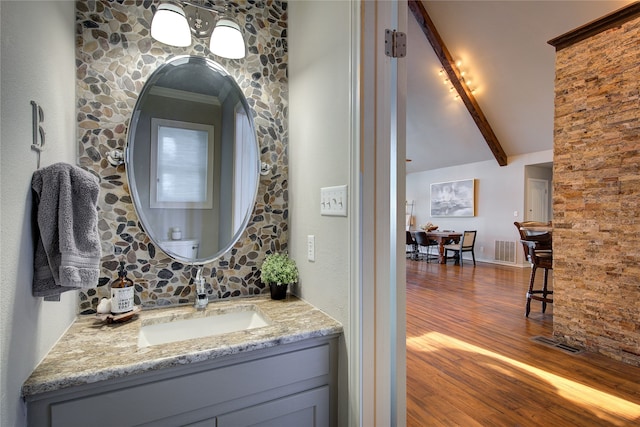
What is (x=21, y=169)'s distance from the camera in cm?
74

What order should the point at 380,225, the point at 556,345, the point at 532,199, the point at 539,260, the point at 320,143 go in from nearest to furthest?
the point at 380,225
the point at 320,143
the point at 556,345
the point at 539,260
the point at 532,199

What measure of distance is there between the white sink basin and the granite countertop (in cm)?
2

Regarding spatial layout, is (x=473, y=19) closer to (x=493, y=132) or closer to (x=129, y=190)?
(x=493, y=132)

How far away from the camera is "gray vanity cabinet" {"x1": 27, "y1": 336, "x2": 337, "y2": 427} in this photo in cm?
81

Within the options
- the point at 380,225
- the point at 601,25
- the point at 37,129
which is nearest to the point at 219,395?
the point at 380,225

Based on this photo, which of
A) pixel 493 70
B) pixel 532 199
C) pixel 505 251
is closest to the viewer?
pixel 493 70

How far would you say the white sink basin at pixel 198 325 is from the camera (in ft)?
4.01

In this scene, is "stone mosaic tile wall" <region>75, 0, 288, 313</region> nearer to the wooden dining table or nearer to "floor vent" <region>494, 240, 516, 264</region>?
the wooden dining table

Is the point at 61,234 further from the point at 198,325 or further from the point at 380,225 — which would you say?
the point at 380,225

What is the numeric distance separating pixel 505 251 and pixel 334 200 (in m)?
7.29

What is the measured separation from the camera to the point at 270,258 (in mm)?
1510

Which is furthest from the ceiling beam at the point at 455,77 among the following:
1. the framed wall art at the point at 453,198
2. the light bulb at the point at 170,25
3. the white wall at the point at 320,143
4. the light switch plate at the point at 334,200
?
the light switch plate at the point at 334,200

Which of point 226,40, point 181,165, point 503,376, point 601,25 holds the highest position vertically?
point 601,25

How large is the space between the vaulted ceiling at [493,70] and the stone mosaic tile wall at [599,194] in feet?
6.34
